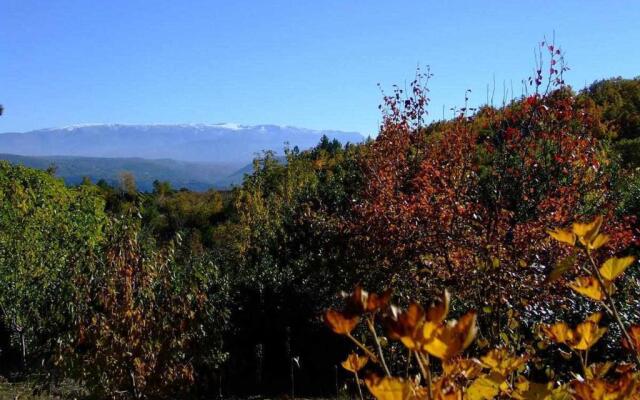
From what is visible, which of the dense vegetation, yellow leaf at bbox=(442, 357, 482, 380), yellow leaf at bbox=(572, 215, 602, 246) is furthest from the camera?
the dense vegetation

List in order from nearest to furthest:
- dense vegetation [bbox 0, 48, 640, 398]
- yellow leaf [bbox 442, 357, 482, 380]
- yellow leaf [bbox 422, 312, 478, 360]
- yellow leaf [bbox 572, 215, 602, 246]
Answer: yellow leaf [bbox 422, 312, 478, 360] < yellow leaf [bbox 572, 215, 602, 246] < yellow leaf [bbox 442, 357, 482, 380] < dense vegetation [bbox 0, 48, 640, 398]

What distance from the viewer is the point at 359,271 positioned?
26.2 feet

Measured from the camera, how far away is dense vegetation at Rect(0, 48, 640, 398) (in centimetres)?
548

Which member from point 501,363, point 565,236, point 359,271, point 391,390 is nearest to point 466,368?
point 501,363

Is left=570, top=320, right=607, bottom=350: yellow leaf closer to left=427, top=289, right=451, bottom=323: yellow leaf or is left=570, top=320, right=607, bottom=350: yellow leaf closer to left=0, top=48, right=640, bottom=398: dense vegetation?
left=0, top=48, right=640, bottom=398: dense vegetation

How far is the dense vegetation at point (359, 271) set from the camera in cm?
548

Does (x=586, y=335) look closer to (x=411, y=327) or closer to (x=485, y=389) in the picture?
Answer: (x=485, y=389)

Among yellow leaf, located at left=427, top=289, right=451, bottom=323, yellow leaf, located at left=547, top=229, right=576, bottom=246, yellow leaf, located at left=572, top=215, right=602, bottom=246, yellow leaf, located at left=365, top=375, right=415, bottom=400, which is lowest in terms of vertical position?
yellow leaf, located at left=365, top=375, right=415, bottom=400

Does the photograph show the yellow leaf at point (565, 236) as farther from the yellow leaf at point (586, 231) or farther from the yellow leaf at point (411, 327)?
the yellow leaf at point (411, 327)

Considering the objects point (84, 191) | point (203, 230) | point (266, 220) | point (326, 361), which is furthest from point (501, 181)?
point (203, 230)

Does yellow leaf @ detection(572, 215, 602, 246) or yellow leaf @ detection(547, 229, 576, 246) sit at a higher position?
yellow leaf @ detection(572, 215, 602, 246)

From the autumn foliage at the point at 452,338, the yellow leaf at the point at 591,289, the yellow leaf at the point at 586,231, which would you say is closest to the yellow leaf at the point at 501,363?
the autumn foliage at the point at 452,338

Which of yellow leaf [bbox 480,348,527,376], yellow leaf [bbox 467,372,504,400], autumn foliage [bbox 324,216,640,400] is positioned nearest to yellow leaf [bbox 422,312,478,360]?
autumn foliage [bbox 324,216,640,400]

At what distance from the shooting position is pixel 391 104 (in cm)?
927
